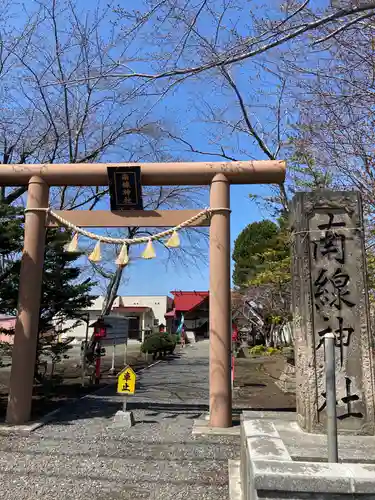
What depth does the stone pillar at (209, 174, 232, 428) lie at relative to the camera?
7.11 m

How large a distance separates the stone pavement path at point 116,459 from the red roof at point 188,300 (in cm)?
3082

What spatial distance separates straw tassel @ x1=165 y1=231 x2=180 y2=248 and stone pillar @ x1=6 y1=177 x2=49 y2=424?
257 cm

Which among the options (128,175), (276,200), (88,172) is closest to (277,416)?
(128,175)

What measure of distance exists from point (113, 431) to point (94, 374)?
651 cm

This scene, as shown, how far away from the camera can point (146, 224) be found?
7930 millimetres

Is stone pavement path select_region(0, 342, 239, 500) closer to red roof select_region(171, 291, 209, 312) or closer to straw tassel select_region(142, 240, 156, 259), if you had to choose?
straw tassel select_region(142, 240, 156, 259)

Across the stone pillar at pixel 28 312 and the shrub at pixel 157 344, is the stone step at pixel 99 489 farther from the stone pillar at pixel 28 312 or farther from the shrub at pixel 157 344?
the shrub at pixel 157 344

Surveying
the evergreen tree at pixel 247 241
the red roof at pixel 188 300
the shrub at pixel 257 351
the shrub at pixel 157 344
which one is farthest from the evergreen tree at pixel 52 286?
the red roof at pixel 188 300

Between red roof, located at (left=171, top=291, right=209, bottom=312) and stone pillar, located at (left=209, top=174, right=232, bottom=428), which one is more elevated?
red roof, located at (left=171, top=291, right=209, bottom=312)

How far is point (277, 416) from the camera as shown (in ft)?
16.4

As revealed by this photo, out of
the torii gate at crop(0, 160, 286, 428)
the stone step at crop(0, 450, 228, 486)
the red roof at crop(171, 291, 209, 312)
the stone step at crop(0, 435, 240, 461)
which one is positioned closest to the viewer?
the stone step at crop(0, 450, 228, 486)

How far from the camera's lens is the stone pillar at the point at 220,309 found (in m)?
7.11

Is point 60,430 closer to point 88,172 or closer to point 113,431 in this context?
point 113,431

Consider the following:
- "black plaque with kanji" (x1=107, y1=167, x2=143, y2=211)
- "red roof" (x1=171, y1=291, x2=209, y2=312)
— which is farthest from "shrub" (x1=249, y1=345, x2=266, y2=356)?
"black plaque with kanji" (x1=107, y1=167, x2=143, y2=211)
